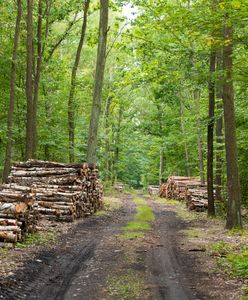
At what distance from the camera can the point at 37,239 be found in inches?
447

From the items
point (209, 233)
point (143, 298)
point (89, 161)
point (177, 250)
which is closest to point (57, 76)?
point (89, 161)

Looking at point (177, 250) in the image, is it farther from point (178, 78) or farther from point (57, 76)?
point (57, 76)

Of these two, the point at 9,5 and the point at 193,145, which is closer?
the point at 9,5

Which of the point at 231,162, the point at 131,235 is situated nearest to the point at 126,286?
the point at 131,235

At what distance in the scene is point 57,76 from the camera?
2858cm

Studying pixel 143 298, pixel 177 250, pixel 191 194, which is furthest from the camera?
pixel 191 194

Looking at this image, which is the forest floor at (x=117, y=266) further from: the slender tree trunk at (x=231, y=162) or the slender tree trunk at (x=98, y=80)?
the slender tree trunk at (x=98, y=80)

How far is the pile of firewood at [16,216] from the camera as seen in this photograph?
10.2 m

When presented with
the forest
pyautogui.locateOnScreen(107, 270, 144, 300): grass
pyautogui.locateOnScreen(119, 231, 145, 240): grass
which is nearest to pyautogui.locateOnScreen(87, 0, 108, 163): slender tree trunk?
the forest

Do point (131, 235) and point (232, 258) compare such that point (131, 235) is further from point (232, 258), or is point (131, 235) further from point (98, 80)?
point (98, 80)

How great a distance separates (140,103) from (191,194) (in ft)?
86.0

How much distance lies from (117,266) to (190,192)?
51.6 ft

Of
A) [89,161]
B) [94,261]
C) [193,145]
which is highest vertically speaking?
[193,145]

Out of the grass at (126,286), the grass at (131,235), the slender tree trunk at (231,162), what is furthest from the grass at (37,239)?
the slender tree trunk at (231,162)
